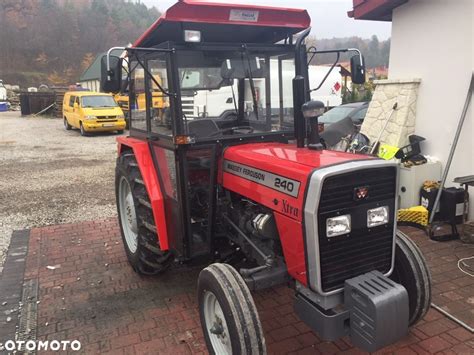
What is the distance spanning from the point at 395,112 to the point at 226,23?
3.91 metres

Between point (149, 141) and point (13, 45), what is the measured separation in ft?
239

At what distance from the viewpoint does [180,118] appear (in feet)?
9.98

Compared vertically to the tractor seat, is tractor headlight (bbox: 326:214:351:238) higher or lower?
lower

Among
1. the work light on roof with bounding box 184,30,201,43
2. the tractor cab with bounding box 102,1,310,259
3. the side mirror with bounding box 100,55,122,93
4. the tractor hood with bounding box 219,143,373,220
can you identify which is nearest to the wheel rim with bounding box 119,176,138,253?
the tractor cab with bounding box 102,1,310,259

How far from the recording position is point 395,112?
608cm

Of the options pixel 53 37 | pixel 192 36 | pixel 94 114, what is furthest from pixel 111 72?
pixel 53 37

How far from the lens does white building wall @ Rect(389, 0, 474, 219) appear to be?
509cm

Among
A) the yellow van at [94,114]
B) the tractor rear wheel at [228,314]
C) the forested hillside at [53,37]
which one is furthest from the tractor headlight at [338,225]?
the forested hillside at [53,37]

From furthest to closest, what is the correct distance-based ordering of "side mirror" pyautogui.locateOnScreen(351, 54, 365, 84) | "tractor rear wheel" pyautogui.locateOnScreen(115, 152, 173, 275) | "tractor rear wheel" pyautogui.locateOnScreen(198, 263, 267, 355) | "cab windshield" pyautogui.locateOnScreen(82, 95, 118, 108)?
"cab windshield" pyautogui.locateOnScreen(82, 95, 118, 108)
"tractor rear wheel" pyautogui.locateOnScreen(115, 152, 173, 275)
"side mirror" pyautogui.locateOnScreen(351, 54, 365, 84)
"tractor rear wheel" pyautogui.locateOnScreen(198, 263, 267, 355)

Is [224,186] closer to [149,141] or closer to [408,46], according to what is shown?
[149,141]

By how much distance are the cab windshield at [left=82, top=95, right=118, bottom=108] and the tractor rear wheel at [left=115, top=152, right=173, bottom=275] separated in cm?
1338

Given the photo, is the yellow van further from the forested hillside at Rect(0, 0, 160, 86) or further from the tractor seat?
the forested hillside at Rect(0, 0, 160, 86)

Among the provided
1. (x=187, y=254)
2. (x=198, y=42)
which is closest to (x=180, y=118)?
(x=198, y=42)

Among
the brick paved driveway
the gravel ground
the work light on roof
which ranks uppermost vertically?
the work light on roof
